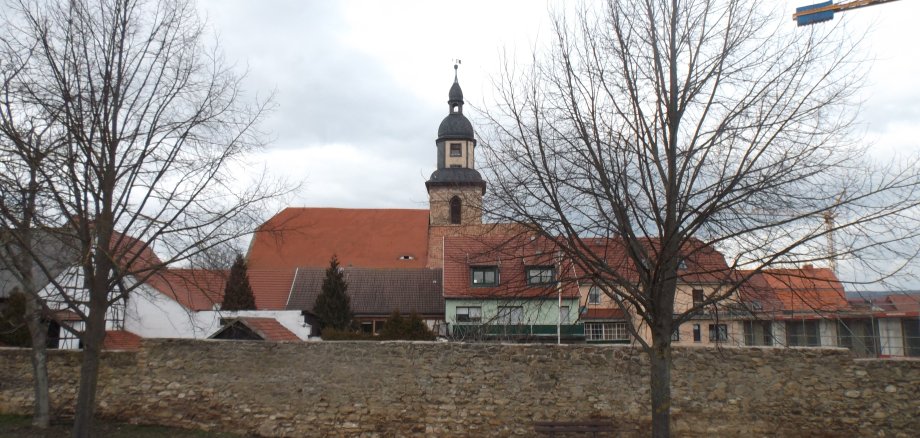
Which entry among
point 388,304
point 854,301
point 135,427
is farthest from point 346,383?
point 388,304

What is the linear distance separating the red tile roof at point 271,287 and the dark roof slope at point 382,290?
16.7 inches

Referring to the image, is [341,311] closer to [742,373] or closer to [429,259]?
[429,259]

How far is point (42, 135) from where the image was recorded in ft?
26.1

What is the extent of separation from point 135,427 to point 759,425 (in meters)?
9.67

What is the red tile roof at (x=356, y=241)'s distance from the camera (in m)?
42.1

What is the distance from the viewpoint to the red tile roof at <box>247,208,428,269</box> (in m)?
42.1

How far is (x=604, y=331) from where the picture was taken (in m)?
31.9

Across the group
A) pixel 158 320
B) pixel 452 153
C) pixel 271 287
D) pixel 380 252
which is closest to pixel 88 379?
pixel 158 320

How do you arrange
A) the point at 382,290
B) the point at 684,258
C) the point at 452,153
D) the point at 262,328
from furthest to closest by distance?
the point at 452,153 < the point at 382,290 < the point at 262,328 < the point at 684,258

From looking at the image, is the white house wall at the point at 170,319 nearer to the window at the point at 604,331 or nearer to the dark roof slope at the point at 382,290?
the dark roof slope at the point at 382,290

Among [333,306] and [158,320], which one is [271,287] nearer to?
[333,306]

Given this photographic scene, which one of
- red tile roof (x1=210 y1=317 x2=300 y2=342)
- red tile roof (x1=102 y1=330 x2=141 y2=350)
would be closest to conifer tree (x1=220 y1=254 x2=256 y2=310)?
red tile roof (x1=102 y1=330 x2=141 y2=350)

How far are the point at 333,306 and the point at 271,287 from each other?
7.27m

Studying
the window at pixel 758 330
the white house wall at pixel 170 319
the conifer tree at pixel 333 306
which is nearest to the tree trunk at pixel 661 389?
the window at pixel 758 330
